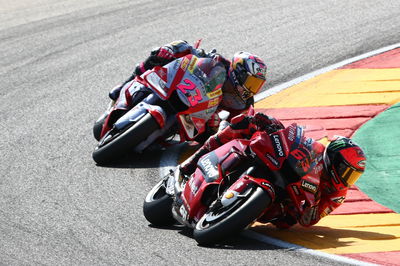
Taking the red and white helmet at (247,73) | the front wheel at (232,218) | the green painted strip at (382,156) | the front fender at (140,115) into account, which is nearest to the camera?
the front wheel at (232,218)

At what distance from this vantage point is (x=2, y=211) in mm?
8406

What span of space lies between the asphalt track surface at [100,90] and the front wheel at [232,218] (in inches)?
5.1

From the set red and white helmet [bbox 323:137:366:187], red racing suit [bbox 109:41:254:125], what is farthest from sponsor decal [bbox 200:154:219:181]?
red racing suit [bbox 109:41:254:125]

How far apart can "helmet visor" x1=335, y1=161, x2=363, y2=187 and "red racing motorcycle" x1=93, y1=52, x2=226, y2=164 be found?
2.68m

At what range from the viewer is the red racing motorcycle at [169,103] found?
9.91 metres

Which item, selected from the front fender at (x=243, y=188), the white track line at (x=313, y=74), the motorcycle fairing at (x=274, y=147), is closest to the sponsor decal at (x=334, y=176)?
the motorcycle fairing at (x=274, y=147)

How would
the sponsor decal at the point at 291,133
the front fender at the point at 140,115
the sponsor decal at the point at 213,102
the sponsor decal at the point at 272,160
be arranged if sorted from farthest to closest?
the sponsor decal at the point at 213,102
the front fender at the point at 140,115
the sponsor decal at the point at 291,133
the sponsor decal at the point at 272,160

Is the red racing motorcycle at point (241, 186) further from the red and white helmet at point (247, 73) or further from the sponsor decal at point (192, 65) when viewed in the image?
the sponsor decal at point (192, 65)

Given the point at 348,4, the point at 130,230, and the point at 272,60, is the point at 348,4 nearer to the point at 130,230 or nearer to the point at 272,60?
the point at 272,60

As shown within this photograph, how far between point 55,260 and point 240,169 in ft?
5.96

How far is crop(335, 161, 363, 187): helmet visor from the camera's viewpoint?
773 centimetres

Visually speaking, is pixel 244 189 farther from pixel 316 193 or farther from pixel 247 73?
pixel 247 73

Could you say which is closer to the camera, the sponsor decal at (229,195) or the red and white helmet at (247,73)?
the sponsor decal at (229,195)

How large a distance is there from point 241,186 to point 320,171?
2.66ft
